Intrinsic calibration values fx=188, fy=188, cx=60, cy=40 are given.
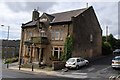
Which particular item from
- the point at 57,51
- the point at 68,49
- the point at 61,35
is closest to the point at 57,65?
the point at 68,49

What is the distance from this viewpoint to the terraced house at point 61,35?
110 feet

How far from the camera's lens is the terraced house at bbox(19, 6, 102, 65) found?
33.6m

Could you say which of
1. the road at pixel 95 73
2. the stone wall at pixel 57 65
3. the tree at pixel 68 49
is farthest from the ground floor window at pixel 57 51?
the road at pixel 95 73

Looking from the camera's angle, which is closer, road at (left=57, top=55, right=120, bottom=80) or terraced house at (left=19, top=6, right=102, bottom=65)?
road at (left=57, top=55, right=120, bottom=80)

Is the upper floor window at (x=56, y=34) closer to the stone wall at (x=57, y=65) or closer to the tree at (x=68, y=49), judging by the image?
the tree at (x=68, y=49)

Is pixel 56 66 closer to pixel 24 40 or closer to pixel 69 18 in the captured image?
pixel 69 18

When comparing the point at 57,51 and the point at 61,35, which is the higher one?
the point at 61,35

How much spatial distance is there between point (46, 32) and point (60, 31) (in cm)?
356

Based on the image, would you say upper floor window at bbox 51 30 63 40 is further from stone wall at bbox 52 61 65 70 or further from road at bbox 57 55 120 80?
road at bbox 57 55 120 80

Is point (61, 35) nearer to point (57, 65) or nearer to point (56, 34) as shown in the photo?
point (56, 34)

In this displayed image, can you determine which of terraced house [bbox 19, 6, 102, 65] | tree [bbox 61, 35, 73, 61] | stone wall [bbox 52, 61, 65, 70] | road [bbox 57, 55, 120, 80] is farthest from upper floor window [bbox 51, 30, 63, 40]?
road [bbox 57, 55, 120, 80]

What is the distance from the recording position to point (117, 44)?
187ft

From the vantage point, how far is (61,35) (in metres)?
34.4

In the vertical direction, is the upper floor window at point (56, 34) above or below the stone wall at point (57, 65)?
above
